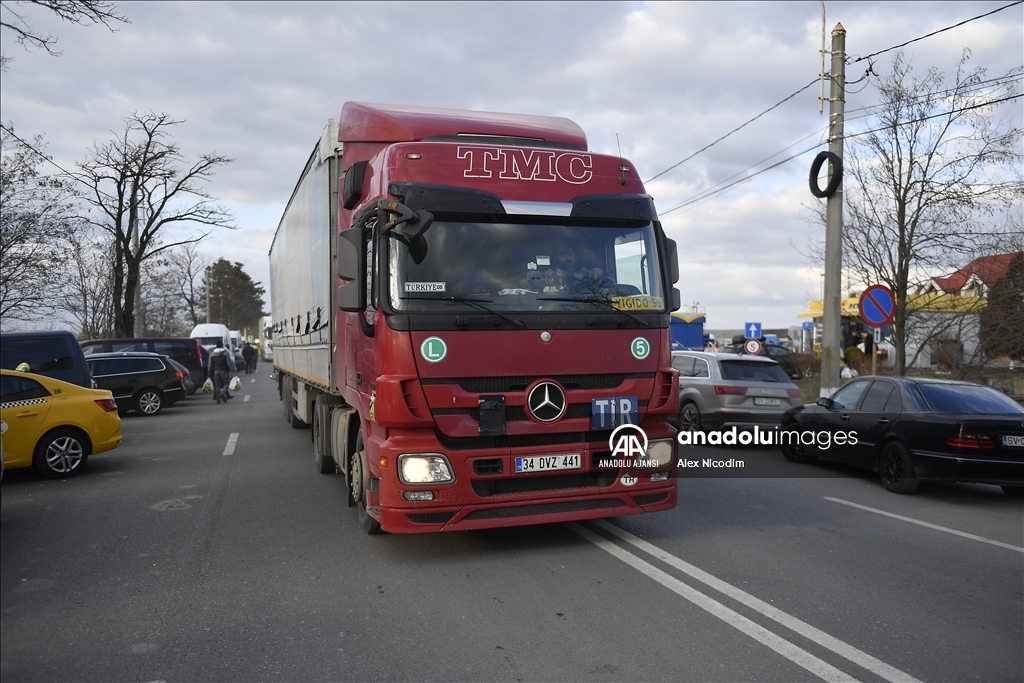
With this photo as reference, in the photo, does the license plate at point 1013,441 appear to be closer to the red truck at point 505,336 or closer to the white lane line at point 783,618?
the red truck at point 505,336

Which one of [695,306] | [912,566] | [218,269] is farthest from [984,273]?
[218,269]

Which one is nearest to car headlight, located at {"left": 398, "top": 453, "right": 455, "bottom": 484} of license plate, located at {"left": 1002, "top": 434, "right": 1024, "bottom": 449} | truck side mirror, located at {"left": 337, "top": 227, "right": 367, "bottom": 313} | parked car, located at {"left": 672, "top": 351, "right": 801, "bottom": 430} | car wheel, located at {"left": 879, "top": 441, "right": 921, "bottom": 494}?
truck side mirror, located at {"left": 337, "top": 227, "right": 367, "bottom": 313}

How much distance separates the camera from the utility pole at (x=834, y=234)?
1465cm

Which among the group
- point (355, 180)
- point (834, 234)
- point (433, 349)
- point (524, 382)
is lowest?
point (524, 382)

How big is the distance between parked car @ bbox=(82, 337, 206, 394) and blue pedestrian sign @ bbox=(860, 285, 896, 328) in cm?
1760

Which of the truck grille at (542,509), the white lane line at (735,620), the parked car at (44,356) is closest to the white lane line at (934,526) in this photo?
the white lane line at (735,620)

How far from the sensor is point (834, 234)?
48.0 feet

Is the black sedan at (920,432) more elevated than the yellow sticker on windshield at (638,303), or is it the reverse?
the yellow sticker on windshield at (638,303)

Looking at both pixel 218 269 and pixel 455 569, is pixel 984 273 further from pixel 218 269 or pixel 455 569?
pixel 218 269

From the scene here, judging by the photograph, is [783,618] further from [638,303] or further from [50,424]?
[50,424]

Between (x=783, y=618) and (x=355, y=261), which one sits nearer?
(x=783, y=618)

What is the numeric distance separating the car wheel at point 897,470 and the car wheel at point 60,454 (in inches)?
403

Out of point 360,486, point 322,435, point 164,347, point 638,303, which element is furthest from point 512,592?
point 164,347

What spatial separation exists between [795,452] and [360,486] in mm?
A: 7706
